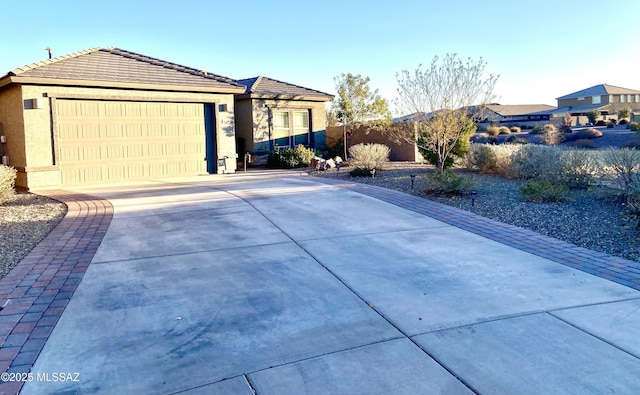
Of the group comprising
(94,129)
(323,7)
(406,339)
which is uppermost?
(323,7)

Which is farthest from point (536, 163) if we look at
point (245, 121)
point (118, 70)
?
point (118, 70)

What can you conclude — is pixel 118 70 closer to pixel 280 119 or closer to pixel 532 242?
pixel 280 119

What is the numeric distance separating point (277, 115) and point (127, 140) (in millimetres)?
7087

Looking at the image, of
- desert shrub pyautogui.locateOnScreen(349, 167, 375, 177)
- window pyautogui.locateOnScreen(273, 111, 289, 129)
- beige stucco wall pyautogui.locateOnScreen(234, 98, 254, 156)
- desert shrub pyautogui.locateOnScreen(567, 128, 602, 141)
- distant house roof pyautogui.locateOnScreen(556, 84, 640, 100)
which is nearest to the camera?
desert shrub pyautogui.locateOnScreen(349, 167, 375, 177)

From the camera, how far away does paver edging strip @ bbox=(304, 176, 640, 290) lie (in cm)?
577

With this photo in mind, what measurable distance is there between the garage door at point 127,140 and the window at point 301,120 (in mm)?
5280

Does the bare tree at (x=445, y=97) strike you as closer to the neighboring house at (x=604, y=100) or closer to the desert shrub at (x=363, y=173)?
the desert shrub at (x=363, y=173)

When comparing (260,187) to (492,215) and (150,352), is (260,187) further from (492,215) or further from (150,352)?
(150,352)

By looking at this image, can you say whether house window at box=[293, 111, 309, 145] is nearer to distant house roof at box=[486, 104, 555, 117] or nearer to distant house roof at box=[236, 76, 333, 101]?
distant house roof at box=[236, 76, 333, 101]

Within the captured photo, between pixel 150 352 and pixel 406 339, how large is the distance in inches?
81.4

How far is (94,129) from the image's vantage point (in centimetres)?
1462

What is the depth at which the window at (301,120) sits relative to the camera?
2135cm

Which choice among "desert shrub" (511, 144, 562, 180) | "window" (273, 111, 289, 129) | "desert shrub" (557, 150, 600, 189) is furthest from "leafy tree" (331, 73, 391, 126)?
"desert shrub" (557, 150, 600, 189)

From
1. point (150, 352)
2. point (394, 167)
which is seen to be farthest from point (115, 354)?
point (394, 167)
